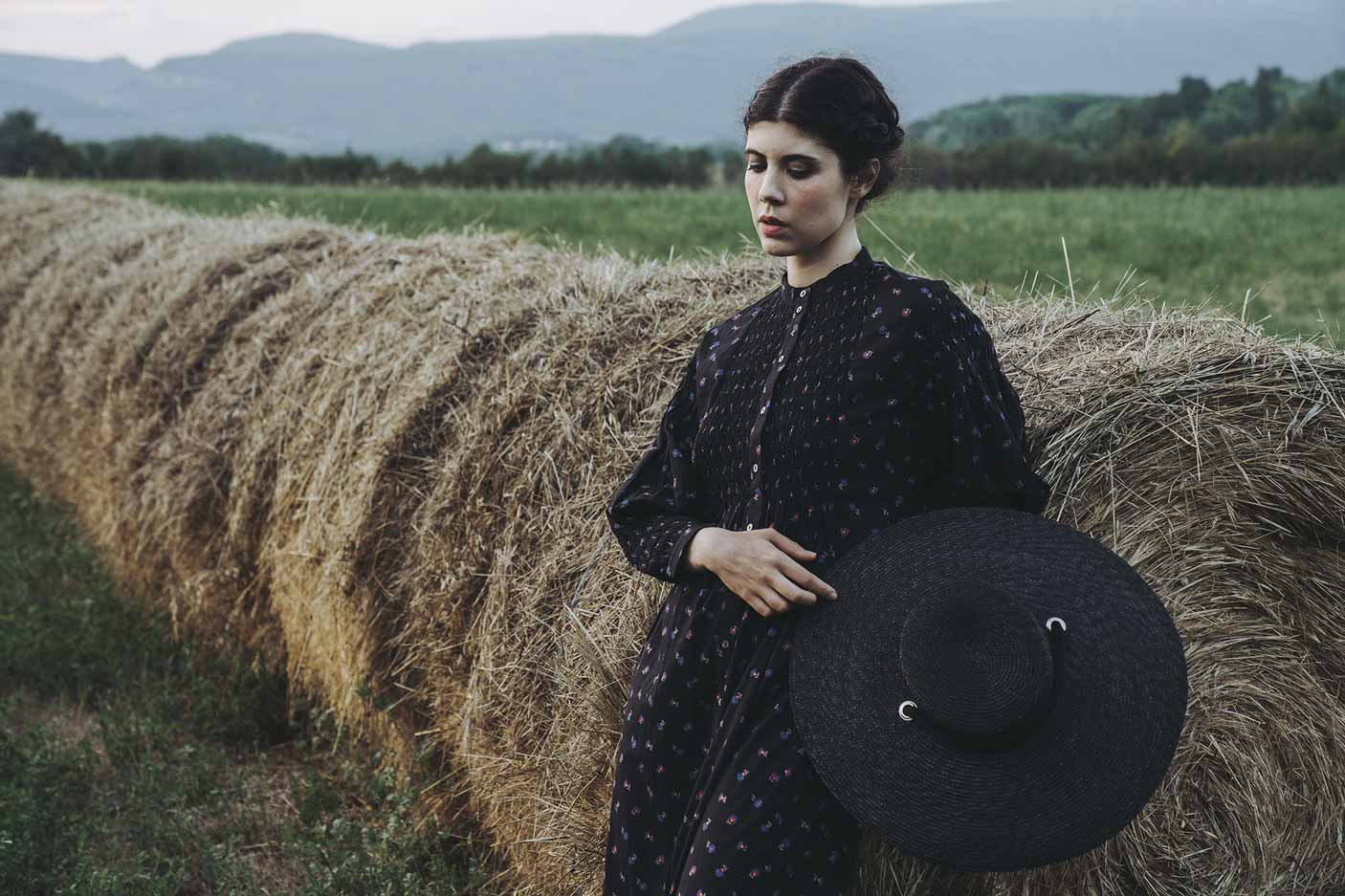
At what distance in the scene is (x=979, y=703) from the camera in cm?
198

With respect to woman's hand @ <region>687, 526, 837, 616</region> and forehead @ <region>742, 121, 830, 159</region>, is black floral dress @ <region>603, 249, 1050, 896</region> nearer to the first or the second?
woman's hand @ <region>687, 526, 837, 616</region>

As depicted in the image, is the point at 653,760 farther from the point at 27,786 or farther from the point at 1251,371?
the point at 27,786

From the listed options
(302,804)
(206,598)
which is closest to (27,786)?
(302,804)

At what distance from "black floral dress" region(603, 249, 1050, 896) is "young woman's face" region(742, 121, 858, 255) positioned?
0.40ft

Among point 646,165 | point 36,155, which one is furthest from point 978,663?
point 36,155

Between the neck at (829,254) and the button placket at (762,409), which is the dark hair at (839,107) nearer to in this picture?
the neck at (829,254)

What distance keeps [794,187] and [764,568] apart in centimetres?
76

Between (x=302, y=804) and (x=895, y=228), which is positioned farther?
(x=895, y=228)

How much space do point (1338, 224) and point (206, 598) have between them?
15.4 metres

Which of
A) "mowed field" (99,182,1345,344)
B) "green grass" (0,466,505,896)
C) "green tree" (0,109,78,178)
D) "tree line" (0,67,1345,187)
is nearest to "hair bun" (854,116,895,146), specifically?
"green grass" (0,466,505,896)

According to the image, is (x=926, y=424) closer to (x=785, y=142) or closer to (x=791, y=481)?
(x=791, y=481)

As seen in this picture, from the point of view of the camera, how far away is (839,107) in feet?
7.59

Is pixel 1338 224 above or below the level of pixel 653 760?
above

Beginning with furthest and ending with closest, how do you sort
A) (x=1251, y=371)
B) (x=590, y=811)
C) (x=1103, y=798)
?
(x=590, y=811)
(x=1251, y=371)
(x=1103, y=798)
